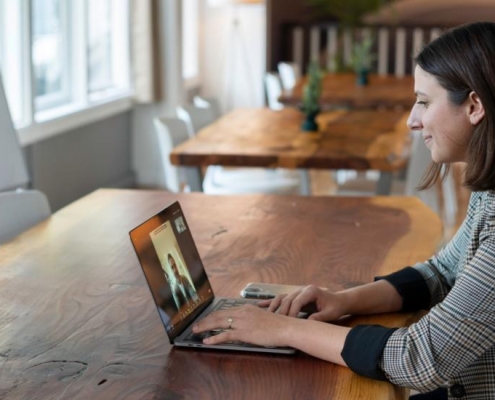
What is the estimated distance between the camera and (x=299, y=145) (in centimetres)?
403

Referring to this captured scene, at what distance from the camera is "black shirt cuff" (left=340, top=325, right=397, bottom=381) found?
1.54m

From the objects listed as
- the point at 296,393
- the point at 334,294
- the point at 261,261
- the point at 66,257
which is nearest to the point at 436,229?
the point at 261,261

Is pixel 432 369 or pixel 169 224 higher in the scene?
pixel 169 224

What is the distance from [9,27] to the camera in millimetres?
4781

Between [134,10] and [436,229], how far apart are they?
4328mm

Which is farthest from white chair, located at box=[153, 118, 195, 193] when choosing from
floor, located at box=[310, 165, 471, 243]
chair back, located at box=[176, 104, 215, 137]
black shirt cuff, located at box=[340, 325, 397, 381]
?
black shirt cuff, located at box=[340, 325, 397, 381]

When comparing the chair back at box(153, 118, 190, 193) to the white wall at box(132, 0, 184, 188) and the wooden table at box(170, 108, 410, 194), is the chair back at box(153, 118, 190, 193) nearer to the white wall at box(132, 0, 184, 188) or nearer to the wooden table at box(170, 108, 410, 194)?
the wooden table at box(170, 108, 410, 194)

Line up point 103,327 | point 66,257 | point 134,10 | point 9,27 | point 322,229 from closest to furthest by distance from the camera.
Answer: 1. point 103,327
2. point 66,257
3. point 322,229
4. point 9,27
5. point 134,10

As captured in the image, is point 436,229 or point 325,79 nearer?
point 436,229

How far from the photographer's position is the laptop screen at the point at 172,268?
65.2 inches

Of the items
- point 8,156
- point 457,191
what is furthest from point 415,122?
point 457,191

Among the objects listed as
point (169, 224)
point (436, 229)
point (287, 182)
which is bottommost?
point (287, 182)

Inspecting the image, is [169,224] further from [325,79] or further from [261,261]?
[325,79]

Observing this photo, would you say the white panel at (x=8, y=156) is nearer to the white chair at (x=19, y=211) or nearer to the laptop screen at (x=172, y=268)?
the white chair at (x=19, y=211)
